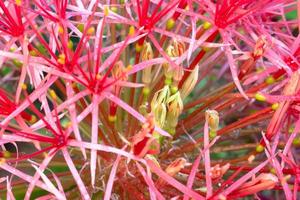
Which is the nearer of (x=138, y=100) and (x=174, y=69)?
(x=174, y=69)

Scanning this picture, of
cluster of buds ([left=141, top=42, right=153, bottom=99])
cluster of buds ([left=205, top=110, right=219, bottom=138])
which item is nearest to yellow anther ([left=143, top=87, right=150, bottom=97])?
cluster of buds ([left=141, top=42, right=153, bottom=99])

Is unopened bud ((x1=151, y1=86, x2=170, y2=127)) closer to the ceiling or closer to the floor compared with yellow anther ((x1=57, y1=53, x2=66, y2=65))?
closer to the floor

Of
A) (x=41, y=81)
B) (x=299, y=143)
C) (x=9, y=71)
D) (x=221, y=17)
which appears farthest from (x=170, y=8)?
(x=9, y=71)

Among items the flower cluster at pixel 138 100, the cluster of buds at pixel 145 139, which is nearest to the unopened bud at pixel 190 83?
the flower cluster at pixel 138 100

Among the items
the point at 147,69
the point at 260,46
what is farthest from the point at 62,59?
the point at 260,46

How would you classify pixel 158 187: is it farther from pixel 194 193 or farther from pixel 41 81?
pixel 41 81

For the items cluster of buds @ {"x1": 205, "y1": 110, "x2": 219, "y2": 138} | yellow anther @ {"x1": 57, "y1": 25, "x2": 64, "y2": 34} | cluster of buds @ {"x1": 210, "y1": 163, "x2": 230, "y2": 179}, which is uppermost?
yellow anther @ {"x1": 57, "y1": 25, "x2": 64, "y2": 34}

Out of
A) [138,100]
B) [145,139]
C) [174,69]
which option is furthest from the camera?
[138,100]

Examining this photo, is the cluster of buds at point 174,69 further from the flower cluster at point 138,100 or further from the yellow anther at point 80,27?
the yellow anther at point 80,27

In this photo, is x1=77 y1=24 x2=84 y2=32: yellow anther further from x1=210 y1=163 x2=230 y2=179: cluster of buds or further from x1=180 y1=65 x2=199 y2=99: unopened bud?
x1=210 y1=163 x2=230 y2=179: cluster of buds

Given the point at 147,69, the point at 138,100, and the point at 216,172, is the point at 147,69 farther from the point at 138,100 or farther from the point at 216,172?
the point at 216,172

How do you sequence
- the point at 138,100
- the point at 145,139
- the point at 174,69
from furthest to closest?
the point at 138,100
the point at 174,69
the point at 145,139
